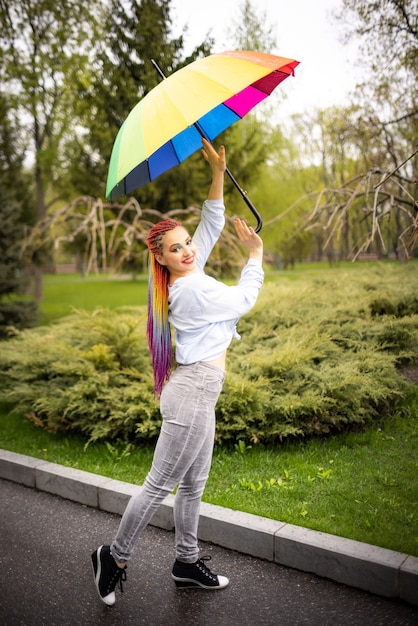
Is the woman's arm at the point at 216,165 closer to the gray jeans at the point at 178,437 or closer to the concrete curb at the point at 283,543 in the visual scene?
the gray jeans at the point at 178,437

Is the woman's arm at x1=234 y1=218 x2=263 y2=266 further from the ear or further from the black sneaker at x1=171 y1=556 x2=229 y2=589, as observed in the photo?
the black sneaker at x1=171 y1=556 x2=229 y2=589

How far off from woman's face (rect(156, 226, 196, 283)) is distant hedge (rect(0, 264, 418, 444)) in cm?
229

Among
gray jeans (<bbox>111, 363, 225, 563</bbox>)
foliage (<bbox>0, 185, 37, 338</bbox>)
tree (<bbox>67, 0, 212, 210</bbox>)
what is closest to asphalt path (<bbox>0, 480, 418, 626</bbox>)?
gray jeans (<bbox>111, 363, 225, 563</bbox>)

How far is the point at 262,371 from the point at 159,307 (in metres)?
2.74

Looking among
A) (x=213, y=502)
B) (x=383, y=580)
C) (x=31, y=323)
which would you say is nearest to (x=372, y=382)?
(x=213, y=502)

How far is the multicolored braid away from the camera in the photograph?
2.99 m

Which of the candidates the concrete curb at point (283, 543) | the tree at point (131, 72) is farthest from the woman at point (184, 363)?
the tree at point (131, 72)

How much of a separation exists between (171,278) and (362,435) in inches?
112

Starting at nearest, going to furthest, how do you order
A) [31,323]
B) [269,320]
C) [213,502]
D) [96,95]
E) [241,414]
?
[213,502] → [241,414] → [269,320] → [31,323] → [96,95]

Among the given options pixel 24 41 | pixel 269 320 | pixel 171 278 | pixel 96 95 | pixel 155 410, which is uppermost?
pixel 24 41

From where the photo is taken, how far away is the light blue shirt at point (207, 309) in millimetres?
2816

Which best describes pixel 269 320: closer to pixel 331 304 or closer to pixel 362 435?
pixel 331 304

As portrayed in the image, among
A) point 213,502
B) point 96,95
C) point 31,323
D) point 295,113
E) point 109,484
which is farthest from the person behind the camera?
point 295,113

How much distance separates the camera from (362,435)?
5.07 meters
